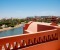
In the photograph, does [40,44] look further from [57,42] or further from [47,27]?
[47,27]

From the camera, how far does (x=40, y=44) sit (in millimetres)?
4531

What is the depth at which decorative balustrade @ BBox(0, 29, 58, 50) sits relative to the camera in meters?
3.72

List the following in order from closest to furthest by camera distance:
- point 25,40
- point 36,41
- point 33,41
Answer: point 25,40 → point 33,41 → point 36,41

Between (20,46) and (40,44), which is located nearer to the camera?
(20,46)

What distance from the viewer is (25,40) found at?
13.6 ft

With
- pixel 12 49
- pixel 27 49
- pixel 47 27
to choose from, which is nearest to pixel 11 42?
pixel 12 49

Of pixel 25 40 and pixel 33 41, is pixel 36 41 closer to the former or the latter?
pixel 33 41

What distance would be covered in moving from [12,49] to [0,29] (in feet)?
179

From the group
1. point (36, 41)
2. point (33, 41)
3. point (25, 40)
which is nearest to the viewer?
point (25, 40)

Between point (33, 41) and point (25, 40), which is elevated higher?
point (25, 40)

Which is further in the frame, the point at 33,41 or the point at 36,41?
the point at 36,41

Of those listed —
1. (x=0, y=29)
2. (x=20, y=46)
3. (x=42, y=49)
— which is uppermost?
(x=20, y=46)

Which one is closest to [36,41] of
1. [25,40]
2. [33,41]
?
[33,41]

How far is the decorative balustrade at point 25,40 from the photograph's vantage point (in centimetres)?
372
